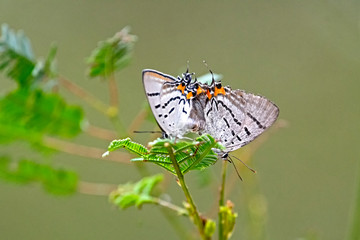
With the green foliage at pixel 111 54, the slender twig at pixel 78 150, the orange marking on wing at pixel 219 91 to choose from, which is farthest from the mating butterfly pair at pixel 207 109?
the slender twig at pixel 78 150

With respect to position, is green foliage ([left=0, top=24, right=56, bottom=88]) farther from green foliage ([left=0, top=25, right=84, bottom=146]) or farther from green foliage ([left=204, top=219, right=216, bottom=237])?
green foliage ([left=204, top=219, right=216, bottom=237])

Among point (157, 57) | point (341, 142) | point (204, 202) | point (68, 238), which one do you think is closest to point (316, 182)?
point (341, 142)

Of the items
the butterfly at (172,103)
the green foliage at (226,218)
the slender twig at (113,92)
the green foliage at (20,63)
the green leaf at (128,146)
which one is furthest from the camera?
the slender twig at (113,92)

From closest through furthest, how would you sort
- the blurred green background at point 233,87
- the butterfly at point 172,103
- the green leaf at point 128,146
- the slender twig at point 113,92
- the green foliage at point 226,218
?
the green leaf at point 128,146 → the green foliage at point 226,218 → the butterfly at point 172,103 → the slender twig at point 113,92 → the blurred green background at point 233,87

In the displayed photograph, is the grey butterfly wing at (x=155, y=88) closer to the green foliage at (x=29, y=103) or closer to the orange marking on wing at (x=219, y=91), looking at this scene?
the orange marking on wing at (x=219, y=91)

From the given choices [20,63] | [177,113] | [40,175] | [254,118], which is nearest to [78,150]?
[40,175]

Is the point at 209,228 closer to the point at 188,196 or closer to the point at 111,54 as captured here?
the point at 188,196

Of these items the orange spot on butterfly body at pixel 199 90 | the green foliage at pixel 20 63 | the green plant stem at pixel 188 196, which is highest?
the green foliage at pixel 20 63
